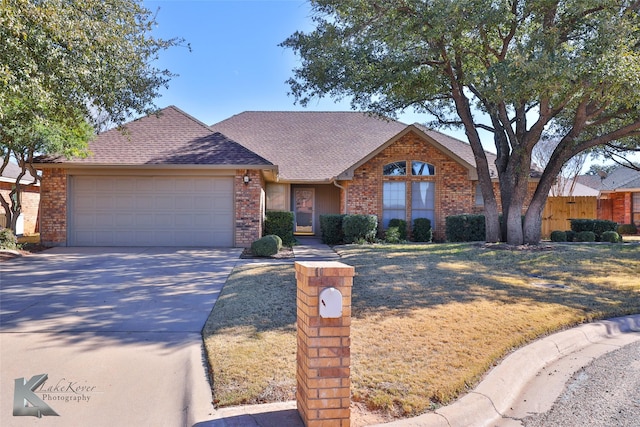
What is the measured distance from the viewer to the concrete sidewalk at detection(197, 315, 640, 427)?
10.4ft

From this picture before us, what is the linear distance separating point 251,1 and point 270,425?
Answer: 10.0 m

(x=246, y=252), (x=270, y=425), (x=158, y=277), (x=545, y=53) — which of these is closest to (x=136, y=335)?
(x=270, y=425)

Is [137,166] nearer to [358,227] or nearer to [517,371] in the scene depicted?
[358,227]

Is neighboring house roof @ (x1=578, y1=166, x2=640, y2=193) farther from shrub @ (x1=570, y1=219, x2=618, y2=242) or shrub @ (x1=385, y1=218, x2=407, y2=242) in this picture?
shrub @ (x1=385, y1=218, x2=407, y2=242)

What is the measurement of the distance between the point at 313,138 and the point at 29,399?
1903 cm

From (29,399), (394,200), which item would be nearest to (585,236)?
(394,200)

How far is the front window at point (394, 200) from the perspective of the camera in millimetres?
16938

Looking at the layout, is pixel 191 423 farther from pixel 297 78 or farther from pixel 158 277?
pixel 297 78

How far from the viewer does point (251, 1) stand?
10.5 meters

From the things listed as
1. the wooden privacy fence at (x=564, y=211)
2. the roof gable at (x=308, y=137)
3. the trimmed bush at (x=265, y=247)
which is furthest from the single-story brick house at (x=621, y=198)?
the trimmed bush at (x=265, y=247)

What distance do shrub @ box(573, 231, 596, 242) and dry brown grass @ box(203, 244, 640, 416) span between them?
607 centimetres

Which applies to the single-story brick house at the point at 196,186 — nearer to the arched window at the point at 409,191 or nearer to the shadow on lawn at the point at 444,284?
the arched window at the point at 409,191

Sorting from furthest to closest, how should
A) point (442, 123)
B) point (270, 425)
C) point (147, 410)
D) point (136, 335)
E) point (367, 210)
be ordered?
point (367, 210) < point (442, 123) < point (136, 335) < point (147, 410) < point (270, 425)

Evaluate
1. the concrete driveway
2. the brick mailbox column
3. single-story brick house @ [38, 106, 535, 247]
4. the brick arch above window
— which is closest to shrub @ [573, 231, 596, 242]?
single-story brick house @ [38, 106, 535, 247]
